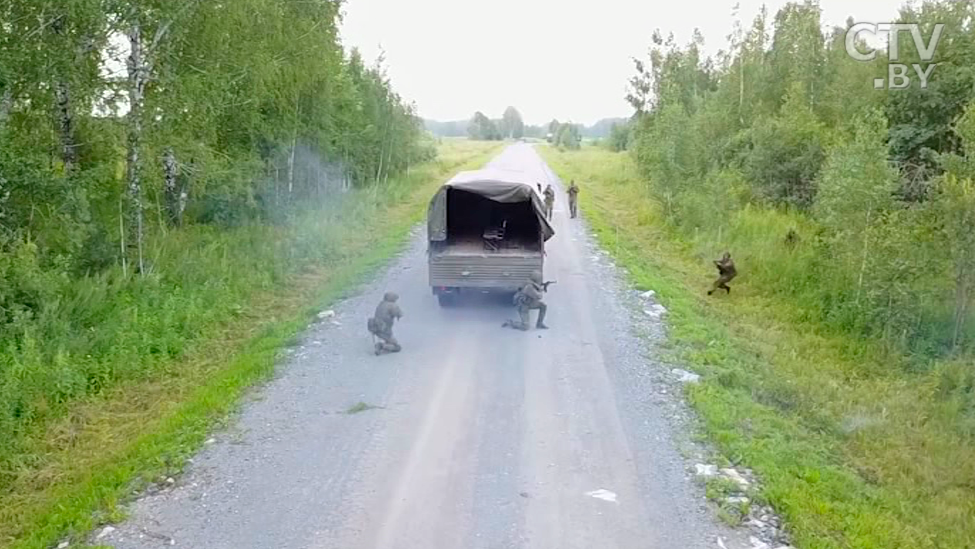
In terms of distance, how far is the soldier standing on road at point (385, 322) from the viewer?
1045cm

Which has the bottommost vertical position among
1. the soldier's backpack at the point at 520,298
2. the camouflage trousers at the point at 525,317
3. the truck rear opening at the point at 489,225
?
the camouflage trousers at the point at 525,317

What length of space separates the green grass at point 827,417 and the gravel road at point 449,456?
28.2 inches

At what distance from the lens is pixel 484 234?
14.9 metres

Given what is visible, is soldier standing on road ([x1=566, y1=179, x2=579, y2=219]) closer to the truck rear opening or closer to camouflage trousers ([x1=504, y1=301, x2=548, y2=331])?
the truck rear opening

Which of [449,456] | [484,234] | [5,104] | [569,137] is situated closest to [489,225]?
[484,234]

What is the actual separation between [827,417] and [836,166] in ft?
21.8

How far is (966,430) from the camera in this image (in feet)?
30.4

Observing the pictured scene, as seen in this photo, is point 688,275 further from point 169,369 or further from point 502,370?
point 169,369

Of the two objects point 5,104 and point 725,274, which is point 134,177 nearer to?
point 5,104

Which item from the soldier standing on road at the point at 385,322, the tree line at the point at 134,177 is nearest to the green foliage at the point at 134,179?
the tree line at the point at 134,177

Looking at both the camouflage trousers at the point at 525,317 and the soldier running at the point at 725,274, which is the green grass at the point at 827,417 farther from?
the camouflage trousers at the point at 525,317

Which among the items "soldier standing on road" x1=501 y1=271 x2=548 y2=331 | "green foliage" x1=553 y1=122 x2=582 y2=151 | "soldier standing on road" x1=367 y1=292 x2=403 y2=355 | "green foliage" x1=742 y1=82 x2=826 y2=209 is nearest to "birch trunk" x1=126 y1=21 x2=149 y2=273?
"soldier standing on road" x1=367 y1=292 x2=403 y2=355

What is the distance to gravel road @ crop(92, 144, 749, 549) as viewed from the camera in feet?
20.0

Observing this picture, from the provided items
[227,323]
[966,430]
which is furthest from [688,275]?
[227,323]
